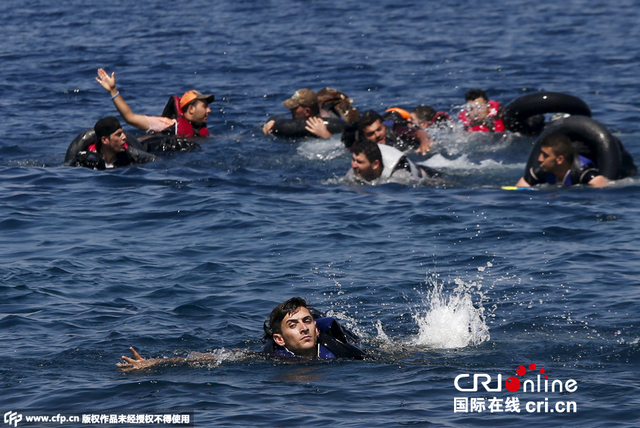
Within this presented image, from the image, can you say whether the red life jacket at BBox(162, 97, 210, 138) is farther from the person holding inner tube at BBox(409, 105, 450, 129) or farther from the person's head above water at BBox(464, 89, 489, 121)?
the person's head above water at BBox(464, 89, 489, 121)

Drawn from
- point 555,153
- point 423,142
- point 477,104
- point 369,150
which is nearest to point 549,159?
point 555,153

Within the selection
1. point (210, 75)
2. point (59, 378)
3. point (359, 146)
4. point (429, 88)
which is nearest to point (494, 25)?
A: point (429, 88)

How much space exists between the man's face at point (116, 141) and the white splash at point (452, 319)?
23.1 feet

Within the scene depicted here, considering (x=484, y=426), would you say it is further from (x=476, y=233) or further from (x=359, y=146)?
(x=359, y=146)

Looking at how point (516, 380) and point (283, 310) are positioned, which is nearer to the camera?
point (516, 380)

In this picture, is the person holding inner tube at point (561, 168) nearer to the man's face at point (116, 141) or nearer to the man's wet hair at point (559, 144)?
the man's wet hair at point (559, 144)

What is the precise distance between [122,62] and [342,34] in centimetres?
728

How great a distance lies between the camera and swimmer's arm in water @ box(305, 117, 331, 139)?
58.3 feet

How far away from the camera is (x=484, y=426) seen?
661cm

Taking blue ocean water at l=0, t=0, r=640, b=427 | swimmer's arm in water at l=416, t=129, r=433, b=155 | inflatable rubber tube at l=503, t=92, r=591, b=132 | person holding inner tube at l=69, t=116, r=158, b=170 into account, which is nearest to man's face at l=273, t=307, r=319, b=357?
blue ocean water at l=0, t=0, r=640, b=427

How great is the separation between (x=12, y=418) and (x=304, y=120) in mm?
11859

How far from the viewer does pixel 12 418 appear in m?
6.87

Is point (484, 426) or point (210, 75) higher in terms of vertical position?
point (210, 75)

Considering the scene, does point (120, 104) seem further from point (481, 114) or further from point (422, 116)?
point (481, 114)
